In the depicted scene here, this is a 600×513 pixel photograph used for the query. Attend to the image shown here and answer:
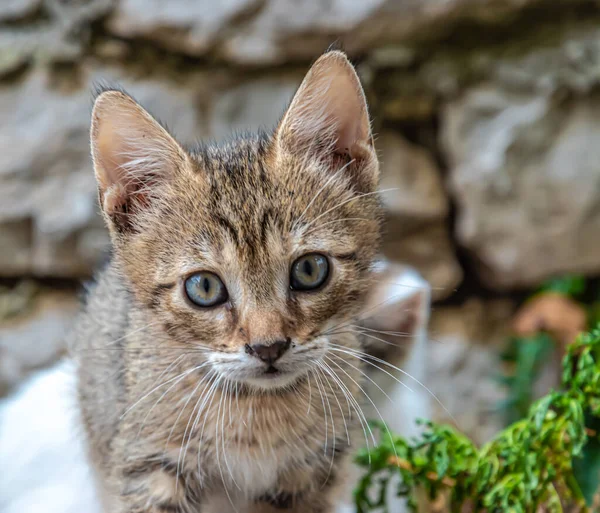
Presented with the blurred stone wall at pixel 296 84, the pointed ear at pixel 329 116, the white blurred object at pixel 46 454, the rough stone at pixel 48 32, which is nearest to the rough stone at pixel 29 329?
the blurred stone wall at pixel 296 84

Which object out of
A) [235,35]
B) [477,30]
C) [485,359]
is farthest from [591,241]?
[235,35]

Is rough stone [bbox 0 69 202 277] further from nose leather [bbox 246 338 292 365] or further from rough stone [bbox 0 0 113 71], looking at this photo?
nose leather [bbox 246 338 292 365]

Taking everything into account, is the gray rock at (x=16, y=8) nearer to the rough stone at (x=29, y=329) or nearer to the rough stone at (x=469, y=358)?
the rough stone at (x=29, y=329)

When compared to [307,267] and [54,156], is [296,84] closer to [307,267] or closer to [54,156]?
[54,156]

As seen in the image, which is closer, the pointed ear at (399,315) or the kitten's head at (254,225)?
the kitten's head at (254,225)

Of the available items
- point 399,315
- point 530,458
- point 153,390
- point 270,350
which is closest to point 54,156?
point 399,315

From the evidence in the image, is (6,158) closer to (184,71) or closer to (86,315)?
(184,71)
